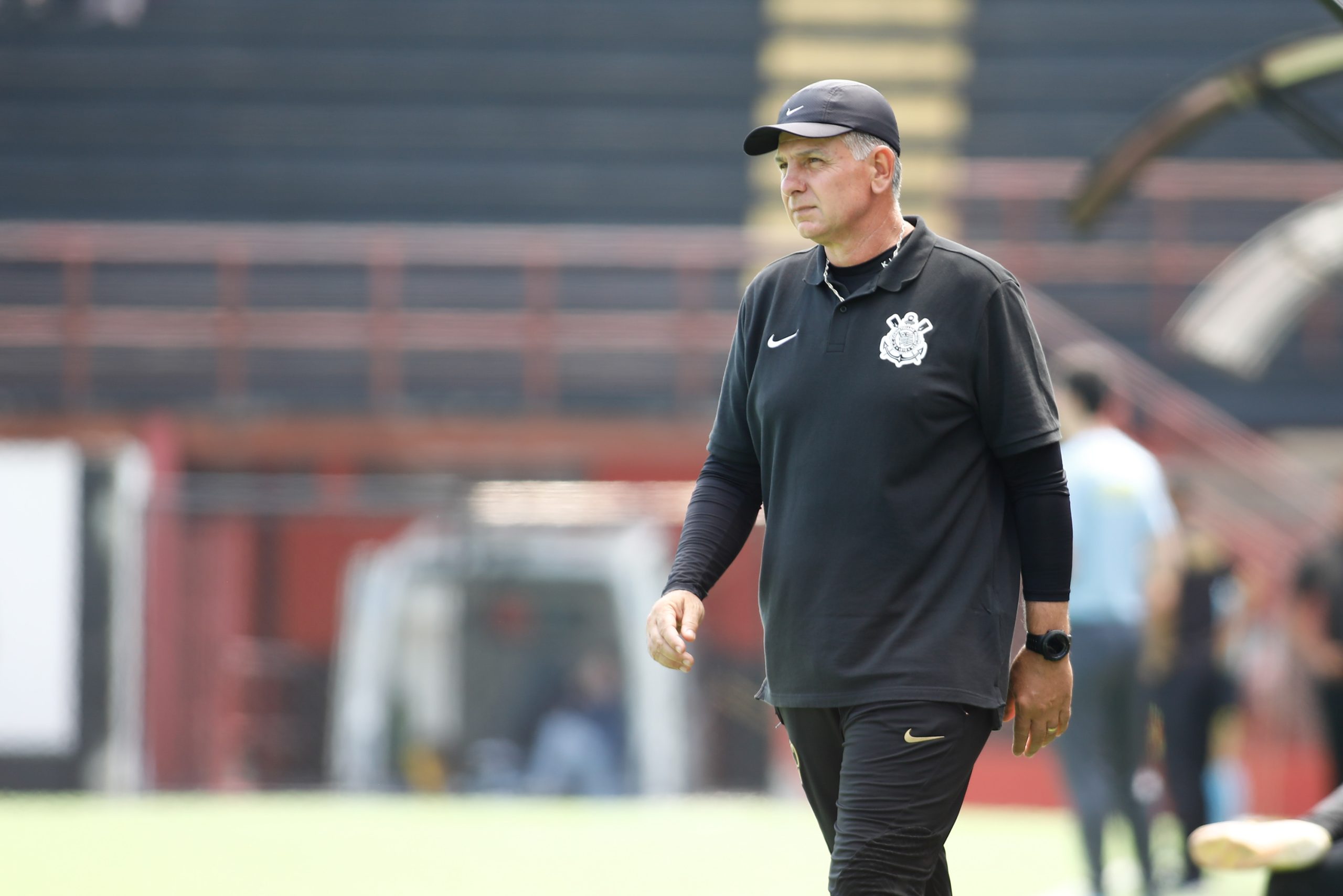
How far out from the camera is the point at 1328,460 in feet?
52.3

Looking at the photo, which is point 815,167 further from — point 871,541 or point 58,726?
point 58,726

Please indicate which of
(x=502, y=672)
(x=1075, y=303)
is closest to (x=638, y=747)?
(x=502, y=672)

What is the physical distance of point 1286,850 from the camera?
11.9 ft

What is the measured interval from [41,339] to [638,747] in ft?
20.5

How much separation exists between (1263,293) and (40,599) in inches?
290

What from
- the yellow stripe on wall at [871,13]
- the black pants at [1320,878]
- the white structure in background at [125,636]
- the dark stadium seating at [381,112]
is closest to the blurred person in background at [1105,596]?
the black pants at [1320,878]

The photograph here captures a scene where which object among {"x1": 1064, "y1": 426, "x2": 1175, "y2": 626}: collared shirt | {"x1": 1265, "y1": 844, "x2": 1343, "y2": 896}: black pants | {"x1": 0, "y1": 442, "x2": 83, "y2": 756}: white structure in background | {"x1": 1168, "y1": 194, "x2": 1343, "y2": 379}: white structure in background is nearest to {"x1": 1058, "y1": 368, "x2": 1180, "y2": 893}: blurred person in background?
{"x1": 1064, "y1": 426, "x2": 1175, "y2": 626}: collared shirt

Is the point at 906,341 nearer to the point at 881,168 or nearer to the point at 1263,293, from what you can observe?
the point at 881,168

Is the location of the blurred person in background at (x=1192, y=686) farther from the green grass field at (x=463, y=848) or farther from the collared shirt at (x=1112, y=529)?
the collared shirt at (x=1112, y=529)

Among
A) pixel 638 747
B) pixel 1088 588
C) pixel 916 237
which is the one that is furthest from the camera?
pixel 638 747

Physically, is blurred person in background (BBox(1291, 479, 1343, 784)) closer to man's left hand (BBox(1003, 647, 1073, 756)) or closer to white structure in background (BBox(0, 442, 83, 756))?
man's left hand (BBox(1003, 647, 1073, 756))

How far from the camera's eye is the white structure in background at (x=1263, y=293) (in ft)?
31.4

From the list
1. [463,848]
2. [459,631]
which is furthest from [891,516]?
[459,631]

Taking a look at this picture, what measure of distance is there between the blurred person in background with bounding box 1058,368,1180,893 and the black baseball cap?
3336mm
